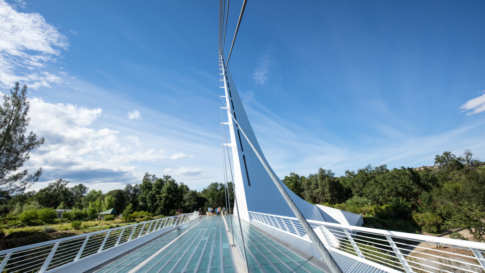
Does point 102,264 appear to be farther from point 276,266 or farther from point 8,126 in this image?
point 8,126

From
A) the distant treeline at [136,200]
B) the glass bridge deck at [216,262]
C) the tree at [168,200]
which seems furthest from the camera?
the tree at [168,200]

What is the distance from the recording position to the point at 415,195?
3212cm

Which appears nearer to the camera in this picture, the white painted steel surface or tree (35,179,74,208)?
the white painted steel surface

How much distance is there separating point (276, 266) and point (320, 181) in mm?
41057

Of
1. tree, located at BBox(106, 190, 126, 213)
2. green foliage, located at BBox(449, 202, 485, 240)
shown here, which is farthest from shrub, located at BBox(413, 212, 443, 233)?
tree, located at BBox(106, 190, 126, 213)

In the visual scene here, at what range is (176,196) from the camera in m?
33.7

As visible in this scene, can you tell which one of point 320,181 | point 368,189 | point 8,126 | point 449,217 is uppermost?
point 8,126

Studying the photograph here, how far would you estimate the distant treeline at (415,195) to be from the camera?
21141mm

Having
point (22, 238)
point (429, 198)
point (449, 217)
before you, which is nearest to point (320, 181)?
point (429, 198)

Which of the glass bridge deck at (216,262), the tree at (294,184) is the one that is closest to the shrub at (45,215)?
the glass bridge deck at (216,262)

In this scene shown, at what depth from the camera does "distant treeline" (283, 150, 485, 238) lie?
69.4ft

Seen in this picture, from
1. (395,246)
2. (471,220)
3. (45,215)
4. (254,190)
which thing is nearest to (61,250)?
(395,246)

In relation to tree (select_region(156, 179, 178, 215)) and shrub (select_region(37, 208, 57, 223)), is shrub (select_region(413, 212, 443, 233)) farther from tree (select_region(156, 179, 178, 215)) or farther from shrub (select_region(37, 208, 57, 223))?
shrub (select_region(37, 208, 57, 223))

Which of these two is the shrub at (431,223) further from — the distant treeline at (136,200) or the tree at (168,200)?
the tree at (168,200)
